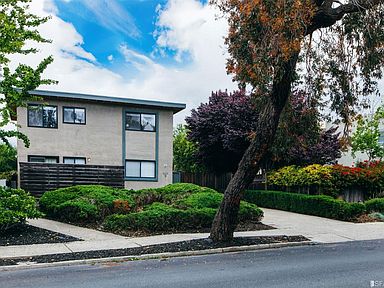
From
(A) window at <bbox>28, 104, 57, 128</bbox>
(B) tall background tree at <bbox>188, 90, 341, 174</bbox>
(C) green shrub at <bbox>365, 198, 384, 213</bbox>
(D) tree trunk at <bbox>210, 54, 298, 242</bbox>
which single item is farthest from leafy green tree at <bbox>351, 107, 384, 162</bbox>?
(D) tree trunk at <bbox>210, 54, 298, 242</bbox>

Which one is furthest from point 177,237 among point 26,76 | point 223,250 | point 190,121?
point 190,121

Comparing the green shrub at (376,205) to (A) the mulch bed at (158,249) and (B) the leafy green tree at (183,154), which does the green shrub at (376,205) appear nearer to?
(A) the mulch bed at (158,249)

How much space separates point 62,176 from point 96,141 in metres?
3.35

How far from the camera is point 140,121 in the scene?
897 inches

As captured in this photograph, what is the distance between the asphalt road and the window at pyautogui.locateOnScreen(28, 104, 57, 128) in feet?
46.2

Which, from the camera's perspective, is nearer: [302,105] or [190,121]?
[302,105]

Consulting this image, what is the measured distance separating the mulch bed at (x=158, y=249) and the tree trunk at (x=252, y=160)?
38 cm

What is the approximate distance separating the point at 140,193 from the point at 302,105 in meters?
6.80

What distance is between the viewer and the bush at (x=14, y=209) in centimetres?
1098

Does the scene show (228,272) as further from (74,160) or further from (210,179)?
(210,179)

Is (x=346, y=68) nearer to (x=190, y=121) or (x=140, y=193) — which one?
(x=140, y=193)

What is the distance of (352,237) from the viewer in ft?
38.8

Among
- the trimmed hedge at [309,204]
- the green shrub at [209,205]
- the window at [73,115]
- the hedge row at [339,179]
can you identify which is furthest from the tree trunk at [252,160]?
the window at [73,115]

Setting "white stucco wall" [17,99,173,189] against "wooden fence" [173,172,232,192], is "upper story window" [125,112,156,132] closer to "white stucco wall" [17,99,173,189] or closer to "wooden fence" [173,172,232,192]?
"white stucco wall" [17,99,173,189]
